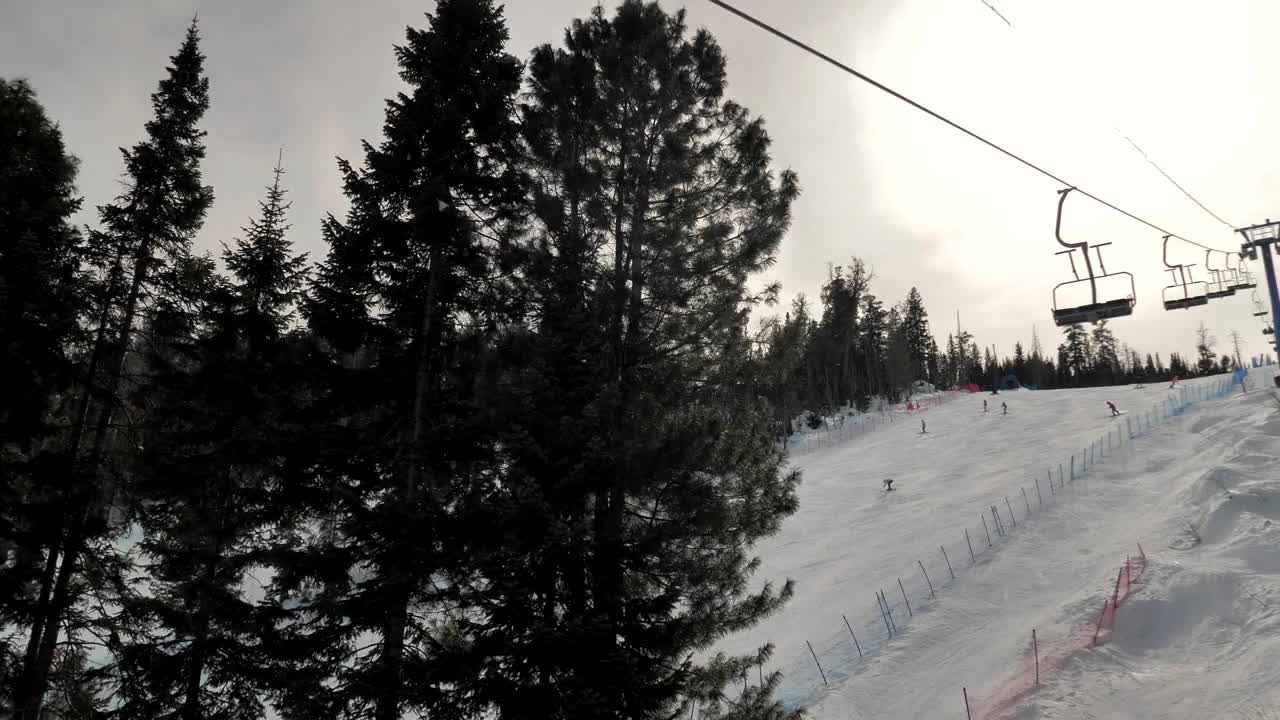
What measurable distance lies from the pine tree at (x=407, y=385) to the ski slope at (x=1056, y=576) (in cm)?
1321

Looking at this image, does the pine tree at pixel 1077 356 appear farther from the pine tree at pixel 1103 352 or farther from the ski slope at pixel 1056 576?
the ski slope at pixel 1056 576

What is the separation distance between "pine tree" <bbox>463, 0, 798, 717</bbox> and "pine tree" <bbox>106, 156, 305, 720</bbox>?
4.63 m

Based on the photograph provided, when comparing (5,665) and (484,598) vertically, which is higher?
(484,598)

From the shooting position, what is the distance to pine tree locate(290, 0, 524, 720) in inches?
364

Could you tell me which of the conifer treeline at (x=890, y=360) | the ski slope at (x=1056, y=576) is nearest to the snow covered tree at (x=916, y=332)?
the conifer treeline at (x=890, y=360)

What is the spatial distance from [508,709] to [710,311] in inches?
272

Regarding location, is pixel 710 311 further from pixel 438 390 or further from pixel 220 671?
pixel 220 671

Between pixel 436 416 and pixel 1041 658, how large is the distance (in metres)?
16.3

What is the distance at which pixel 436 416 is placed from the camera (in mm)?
10938

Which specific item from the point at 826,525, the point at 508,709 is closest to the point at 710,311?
the point at 508,709

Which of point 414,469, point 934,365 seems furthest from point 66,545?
point 934,365

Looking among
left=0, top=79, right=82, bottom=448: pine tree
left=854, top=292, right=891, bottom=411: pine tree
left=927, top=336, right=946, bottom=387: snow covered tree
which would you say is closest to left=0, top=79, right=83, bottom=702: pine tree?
left=0, top=79, right=82, bottom=448: pine tree

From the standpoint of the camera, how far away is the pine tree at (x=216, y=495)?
11.0m

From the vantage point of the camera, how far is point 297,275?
Result: 13883 mm
